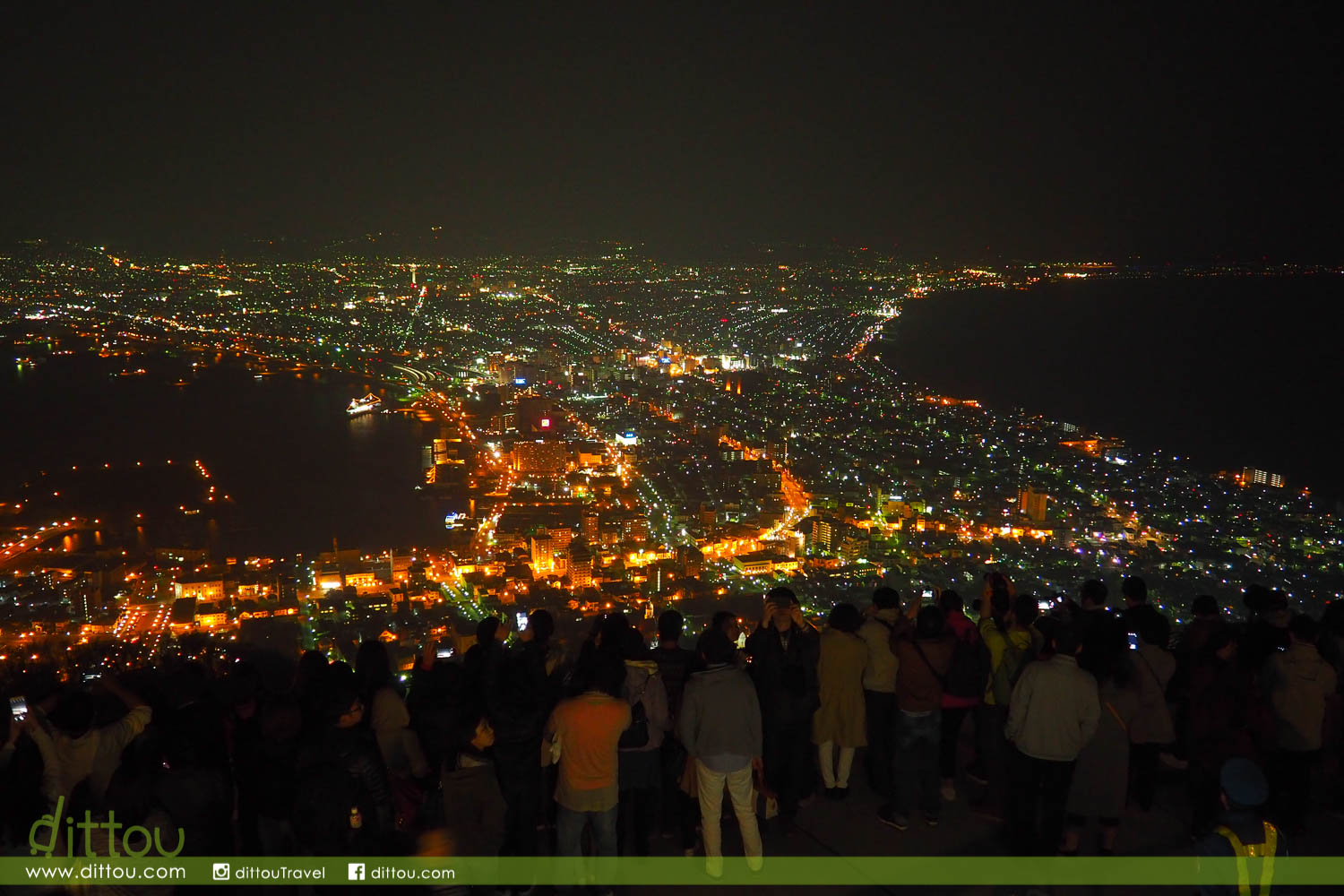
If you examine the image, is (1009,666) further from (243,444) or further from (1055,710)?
(243,444)

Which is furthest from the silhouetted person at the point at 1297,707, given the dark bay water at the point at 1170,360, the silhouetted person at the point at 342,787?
the dark bay water at the point at 1170,360

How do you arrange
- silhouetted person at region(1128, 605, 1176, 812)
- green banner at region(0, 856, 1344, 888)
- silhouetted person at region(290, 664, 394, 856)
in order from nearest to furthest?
1. green banner at region(0, 856, 1344, 888)
2. silhouetted person at region(290, 664, 394, 856)
3. silhouetted person at region(1128, 605, 1176, 812)

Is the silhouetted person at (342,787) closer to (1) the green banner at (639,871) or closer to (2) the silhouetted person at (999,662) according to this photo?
(1) the green banner at (639,871)

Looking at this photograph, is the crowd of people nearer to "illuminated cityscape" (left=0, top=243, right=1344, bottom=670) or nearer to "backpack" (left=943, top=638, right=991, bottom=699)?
"backpack" (left=943, top=638, right=991, bottom=699)

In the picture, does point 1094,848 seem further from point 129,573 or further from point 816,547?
point 129,573

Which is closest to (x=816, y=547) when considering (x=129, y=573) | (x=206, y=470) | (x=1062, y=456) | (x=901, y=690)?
(x=901, y=690)

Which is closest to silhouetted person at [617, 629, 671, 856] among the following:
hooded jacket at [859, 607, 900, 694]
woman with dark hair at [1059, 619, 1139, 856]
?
hooded jacket at [859, 607, 900, 694]

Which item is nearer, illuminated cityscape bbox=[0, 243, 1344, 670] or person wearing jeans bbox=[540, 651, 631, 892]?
person wearing jeans bbox=[540, 651, 631, 892]

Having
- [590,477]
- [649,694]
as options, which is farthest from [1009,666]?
[590,477]
